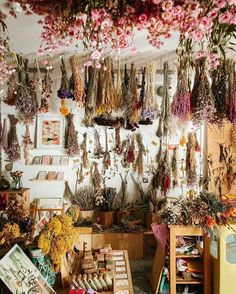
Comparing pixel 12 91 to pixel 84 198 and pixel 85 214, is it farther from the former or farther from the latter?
pixel 85 214

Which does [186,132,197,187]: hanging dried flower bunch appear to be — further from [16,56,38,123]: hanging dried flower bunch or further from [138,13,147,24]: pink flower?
[138,13,147,24]: pink flower

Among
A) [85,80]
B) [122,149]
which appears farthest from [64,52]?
[122,149]

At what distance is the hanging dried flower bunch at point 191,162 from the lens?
5.50 m

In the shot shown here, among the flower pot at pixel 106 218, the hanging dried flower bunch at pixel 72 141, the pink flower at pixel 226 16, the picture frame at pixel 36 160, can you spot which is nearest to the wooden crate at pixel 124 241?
the flower pot at pixel 106 218

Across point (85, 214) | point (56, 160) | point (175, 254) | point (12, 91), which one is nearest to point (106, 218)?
point (85, 214)

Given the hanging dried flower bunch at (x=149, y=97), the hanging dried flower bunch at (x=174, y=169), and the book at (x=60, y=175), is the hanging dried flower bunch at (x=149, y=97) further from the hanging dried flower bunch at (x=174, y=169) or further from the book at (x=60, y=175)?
the book at (x=60, y=175)

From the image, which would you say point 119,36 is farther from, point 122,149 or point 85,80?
point 122,149

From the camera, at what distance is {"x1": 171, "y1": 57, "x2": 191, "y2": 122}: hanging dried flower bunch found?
3.07 m

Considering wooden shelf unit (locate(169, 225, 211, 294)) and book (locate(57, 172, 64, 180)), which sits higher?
book (locate(57, 172, 64, 180))

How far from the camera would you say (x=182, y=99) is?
3.11m

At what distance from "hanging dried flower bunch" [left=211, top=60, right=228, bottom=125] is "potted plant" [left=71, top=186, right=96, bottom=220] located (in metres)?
3.12

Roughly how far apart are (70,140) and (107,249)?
2.50 meters

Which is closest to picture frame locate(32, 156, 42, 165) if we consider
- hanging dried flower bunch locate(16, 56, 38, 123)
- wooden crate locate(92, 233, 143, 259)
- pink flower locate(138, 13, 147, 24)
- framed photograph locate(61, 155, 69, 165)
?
framed photograph locate(61, 155, 69, 165)

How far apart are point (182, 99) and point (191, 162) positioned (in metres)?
2.62
